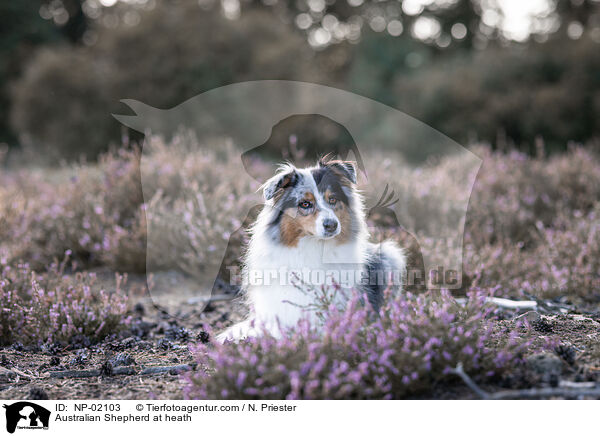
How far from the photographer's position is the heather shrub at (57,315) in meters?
4.50

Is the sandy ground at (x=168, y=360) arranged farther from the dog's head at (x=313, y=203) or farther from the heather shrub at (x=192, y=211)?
the dog's head at (x=313, y=203)

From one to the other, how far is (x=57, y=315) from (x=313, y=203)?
2.32m

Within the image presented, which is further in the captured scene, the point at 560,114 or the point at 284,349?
the point at 560,114

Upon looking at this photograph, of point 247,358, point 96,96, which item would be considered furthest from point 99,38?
point 247,358

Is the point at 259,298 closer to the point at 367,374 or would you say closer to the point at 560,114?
the point at 367,374

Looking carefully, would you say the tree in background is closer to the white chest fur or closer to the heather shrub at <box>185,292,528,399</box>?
the white chest fur

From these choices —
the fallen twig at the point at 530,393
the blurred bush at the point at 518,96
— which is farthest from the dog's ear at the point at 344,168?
the blurred bush at the point at 518,96

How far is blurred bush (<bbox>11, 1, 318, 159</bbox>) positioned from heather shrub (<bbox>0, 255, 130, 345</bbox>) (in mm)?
11715

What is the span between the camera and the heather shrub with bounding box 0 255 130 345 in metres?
4.50

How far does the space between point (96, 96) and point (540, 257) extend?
1394 cm
